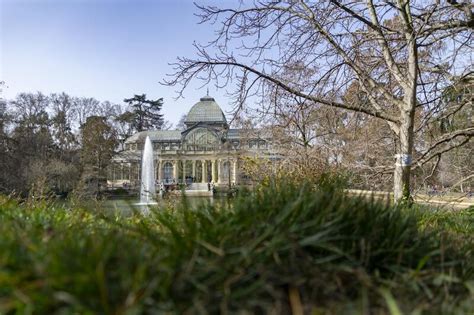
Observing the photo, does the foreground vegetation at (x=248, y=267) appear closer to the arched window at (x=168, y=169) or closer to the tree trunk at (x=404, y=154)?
the tree trunk at (x=404, y=154)

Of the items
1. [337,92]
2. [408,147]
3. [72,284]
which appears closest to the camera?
[72,284]

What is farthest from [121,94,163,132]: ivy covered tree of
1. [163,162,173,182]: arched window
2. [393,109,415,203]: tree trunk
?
[393,109,415,203]: tree trunk

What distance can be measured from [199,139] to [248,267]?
62447 millimetres

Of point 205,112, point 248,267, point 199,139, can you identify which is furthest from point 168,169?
point 248,267

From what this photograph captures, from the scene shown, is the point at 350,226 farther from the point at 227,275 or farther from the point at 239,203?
the point at 227,275

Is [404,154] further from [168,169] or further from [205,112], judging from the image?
[168,169]

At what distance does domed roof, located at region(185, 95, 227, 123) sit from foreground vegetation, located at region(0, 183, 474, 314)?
6062cm

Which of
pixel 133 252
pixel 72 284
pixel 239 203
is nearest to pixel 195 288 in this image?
pixel 133 252

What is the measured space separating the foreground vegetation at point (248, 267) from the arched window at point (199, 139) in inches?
2326

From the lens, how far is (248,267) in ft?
5.35

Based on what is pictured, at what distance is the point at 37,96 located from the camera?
44.0 metres

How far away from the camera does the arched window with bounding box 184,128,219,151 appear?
62.0m

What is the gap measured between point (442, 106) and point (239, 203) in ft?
22.1

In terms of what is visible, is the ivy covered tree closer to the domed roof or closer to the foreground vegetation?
the domed roof
